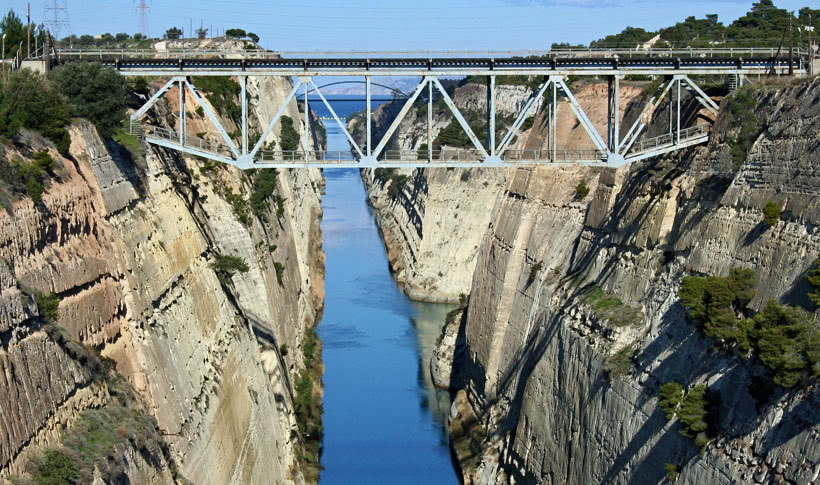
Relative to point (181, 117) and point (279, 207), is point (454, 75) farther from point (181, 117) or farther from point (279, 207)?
point (279, 207)

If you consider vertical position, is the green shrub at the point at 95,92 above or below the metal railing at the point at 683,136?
above

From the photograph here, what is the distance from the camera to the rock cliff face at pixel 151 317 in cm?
2484

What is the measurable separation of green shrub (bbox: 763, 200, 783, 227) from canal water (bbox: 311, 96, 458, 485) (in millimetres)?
22692

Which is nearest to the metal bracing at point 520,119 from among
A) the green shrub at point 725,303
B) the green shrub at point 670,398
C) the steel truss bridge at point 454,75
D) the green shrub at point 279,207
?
the steel truss bridge at point 454,75

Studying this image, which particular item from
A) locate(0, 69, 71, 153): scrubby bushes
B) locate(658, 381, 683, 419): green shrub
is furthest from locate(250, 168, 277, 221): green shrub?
locate(658, 381, 683, 419): green shrub

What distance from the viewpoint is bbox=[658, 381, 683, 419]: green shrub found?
31.0m

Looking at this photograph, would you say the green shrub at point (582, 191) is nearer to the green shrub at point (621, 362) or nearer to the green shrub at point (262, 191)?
the green shrub at point (621, 362)

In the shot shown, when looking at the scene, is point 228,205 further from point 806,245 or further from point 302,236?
point 302,236

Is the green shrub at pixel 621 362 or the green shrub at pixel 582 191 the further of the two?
the green shrub at pixel 582 191

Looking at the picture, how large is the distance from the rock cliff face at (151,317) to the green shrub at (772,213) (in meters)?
15.3

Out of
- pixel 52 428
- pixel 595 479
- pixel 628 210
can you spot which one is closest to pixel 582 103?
pixel 628 210

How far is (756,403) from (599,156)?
15006 mm

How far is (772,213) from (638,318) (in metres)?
7.85

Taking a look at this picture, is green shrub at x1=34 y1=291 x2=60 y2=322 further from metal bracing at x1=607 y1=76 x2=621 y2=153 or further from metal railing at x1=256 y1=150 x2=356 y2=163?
metal bracing at x1=607 y1=76 x2=621 y2=153
